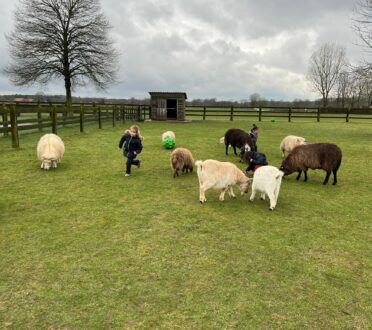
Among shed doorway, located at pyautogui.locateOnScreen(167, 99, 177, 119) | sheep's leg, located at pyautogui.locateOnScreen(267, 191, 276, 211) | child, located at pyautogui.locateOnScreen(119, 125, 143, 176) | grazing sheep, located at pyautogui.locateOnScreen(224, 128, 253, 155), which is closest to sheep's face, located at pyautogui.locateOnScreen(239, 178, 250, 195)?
sheep's leg, located at pyautogui.locateOnScreen(267, 191, 276, 211)

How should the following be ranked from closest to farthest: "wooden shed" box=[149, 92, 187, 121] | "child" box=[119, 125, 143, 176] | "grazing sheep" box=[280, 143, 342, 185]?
"grazing sheep" box=[280, 143, 342, 185] < "child" box=[119, 125, 143, 176] < "wooden shed" box=[149, 92, 187, 121]

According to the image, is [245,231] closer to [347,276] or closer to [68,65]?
[347,276]

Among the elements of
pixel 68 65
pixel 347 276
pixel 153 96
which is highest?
pixel 68 65

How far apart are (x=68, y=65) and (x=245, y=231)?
1129 inches

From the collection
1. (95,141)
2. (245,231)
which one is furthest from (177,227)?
(95,141)

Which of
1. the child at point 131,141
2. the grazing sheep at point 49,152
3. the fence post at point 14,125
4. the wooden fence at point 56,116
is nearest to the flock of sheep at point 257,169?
the child at point 131,141

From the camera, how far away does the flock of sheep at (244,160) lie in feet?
19.2

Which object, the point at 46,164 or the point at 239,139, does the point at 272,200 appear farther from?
the point at 46,164

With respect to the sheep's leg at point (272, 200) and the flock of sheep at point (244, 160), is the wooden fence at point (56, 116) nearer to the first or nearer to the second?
the flock of sheep at point (244, 160)

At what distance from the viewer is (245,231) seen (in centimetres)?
481

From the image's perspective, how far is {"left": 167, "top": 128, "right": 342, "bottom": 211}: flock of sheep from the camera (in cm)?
582

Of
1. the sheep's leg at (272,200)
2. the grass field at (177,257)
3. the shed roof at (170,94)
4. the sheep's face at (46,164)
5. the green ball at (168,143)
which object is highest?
the shed roof at (170,94)

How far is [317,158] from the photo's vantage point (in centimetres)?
779

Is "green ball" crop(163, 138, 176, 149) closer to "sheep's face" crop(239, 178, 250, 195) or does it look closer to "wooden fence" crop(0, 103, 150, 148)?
"wooden fence" crop(0, 103, 150, 148)
